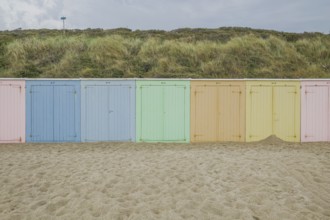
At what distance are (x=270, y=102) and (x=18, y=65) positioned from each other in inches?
464

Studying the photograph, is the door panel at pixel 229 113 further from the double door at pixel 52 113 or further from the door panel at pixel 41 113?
the door panel at pixel 41 113

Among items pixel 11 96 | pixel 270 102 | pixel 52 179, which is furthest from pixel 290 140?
pixel 11 96

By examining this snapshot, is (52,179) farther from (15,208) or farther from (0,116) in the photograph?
(0,116)

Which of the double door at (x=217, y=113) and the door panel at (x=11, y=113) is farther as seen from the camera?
the double door at (x=217, y=113)

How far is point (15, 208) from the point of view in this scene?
4.07m

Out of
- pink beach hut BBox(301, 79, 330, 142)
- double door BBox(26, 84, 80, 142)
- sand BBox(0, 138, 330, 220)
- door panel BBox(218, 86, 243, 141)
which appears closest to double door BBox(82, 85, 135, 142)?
double door BBox(26, 84, 80, 142)

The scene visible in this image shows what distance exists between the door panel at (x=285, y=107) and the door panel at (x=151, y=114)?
3208 millimetres

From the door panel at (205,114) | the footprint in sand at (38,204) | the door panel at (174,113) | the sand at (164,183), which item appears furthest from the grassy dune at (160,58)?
the footprint in sand at (38,204)

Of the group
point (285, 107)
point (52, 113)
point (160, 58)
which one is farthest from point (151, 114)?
point (160, 58)

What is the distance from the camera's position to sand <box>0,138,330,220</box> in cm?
394

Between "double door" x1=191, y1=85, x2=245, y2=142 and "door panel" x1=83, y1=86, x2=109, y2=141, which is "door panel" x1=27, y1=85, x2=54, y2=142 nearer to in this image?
"door panel" x1=83, y1=86, x2=109, y2=141

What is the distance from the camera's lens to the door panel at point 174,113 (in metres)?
8.68

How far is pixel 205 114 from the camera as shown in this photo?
8758 millimetres

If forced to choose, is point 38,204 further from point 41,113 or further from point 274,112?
point 274,112
